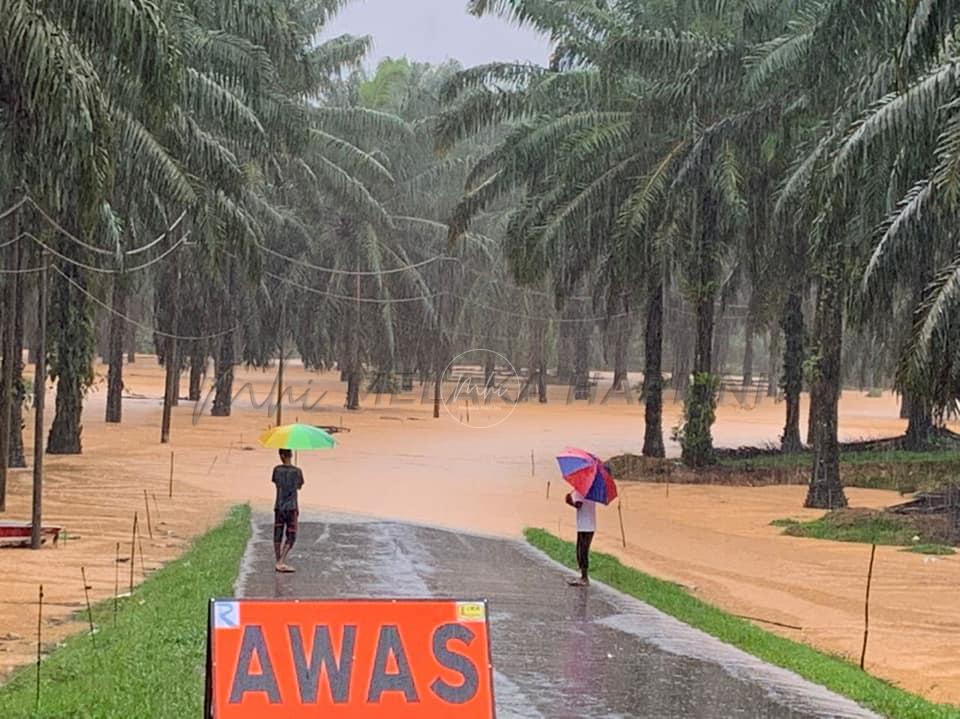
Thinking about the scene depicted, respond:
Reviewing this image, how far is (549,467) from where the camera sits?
33.6 meters

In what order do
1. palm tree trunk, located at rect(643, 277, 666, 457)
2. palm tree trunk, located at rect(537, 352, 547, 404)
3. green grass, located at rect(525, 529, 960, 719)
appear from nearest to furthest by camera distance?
green grass, located at rect(525, 529, 960, 719) → palm tree trunk, located at rect(643, 277, 666, 457) → palm tree trunk, located at rect(537, 352, 547, 404)

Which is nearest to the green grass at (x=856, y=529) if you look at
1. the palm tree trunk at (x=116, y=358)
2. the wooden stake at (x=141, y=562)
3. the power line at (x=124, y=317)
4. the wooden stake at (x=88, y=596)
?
the wooden stake at (x=141, y=562)

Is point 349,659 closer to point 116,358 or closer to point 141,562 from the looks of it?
point 141,562

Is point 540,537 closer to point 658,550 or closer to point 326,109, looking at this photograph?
point 658,550

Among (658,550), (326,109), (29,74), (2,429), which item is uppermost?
(326,109)

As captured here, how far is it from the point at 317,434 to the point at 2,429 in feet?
23.5

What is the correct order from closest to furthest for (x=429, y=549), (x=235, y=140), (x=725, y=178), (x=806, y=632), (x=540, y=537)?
(x=806, y=632) < (x=429, y=549) < (x=540, y=537) < (x=235, y=140) < (x=725, y=178)

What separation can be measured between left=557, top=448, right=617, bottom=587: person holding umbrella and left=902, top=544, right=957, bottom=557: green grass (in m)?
6.99

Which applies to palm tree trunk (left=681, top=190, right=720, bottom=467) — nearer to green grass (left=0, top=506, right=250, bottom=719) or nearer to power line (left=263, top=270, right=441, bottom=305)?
green grass (left=0, top=506, right=250, bottom=719)

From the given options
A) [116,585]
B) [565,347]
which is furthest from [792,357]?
[565,347]

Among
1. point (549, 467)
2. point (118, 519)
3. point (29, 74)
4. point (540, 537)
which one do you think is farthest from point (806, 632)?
point (549, 467)

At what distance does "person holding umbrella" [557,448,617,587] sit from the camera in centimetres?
1402

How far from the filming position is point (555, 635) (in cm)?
1115

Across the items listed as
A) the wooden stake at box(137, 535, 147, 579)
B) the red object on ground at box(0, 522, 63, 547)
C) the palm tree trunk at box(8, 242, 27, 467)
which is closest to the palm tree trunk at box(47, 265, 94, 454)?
the palm tree trunk at box(8, 242, 27, 467)
